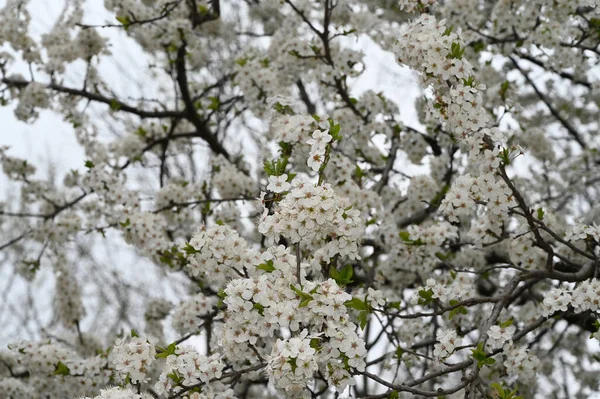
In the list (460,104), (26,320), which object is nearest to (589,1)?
(460,104)

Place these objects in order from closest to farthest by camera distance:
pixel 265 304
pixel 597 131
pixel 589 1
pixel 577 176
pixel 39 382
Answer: pixel 265 304 < pixel 589 1 < pixel 39 382 < pixel 577 176 < pixel 597 131

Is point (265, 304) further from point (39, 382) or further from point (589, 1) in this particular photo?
point (39, 382)

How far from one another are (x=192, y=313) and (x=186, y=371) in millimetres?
1396

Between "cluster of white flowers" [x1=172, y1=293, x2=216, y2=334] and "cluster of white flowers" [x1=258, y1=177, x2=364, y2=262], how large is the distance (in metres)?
1.58

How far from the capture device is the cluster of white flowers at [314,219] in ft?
8.28

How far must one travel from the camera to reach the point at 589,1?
3.25 meters

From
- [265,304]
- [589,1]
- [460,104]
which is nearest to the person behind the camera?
[265,304]

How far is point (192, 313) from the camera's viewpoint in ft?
13.3

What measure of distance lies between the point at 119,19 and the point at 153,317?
2.54 metres

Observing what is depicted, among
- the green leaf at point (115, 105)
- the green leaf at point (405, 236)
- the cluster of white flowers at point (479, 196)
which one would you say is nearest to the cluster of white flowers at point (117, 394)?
the cluster of white flowers at point (479, 196)

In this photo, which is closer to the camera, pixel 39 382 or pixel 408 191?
pixel 39 382

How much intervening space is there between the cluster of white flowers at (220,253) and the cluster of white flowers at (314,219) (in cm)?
40

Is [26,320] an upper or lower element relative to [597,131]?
lower

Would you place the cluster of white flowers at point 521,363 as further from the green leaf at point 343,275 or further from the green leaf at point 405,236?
the green leaf at point 343,275
